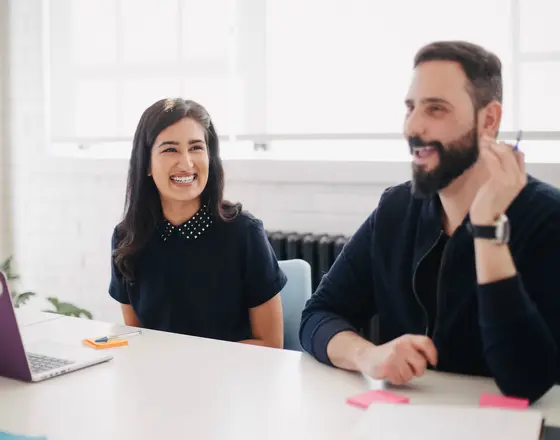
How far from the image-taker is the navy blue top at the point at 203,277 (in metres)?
2.05

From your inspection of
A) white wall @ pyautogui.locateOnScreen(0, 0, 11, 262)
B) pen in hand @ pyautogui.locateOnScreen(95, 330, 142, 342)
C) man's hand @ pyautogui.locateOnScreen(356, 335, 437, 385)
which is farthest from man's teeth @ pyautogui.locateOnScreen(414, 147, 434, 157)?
white wall @ pyautogui.locateOnScreen(0, 0, 11, 262)

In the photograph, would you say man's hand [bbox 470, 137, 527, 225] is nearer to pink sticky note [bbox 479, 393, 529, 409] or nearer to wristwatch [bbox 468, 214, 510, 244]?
wristwatch [bbox 468, 214, 510, 244]

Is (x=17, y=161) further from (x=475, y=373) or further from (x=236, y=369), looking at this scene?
(x=475, y=373)

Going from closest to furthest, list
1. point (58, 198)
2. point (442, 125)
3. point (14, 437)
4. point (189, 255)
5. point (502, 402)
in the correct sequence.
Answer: point (14, 437) → point (502, 402) → point (442, 125) → point (189, 255) → point (58, 198)

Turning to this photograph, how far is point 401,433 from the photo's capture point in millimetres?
1050

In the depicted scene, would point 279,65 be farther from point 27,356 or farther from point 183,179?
point 27,356

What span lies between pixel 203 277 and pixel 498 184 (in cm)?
100

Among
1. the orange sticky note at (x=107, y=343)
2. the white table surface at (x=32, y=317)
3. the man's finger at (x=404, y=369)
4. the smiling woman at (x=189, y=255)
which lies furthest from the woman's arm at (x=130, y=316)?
the man's finger at (x=404, y=369)

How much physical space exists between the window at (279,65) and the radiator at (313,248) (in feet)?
1.13

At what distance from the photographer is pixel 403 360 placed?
1293 mm

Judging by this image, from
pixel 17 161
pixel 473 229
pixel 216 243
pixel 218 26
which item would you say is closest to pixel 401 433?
pixel 473 229

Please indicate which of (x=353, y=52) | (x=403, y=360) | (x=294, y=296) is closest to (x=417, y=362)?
(x=403, y=360)

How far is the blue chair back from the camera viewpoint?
6.80 ft

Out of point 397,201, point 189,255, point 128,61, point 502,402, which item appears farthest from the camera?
point 128,61
